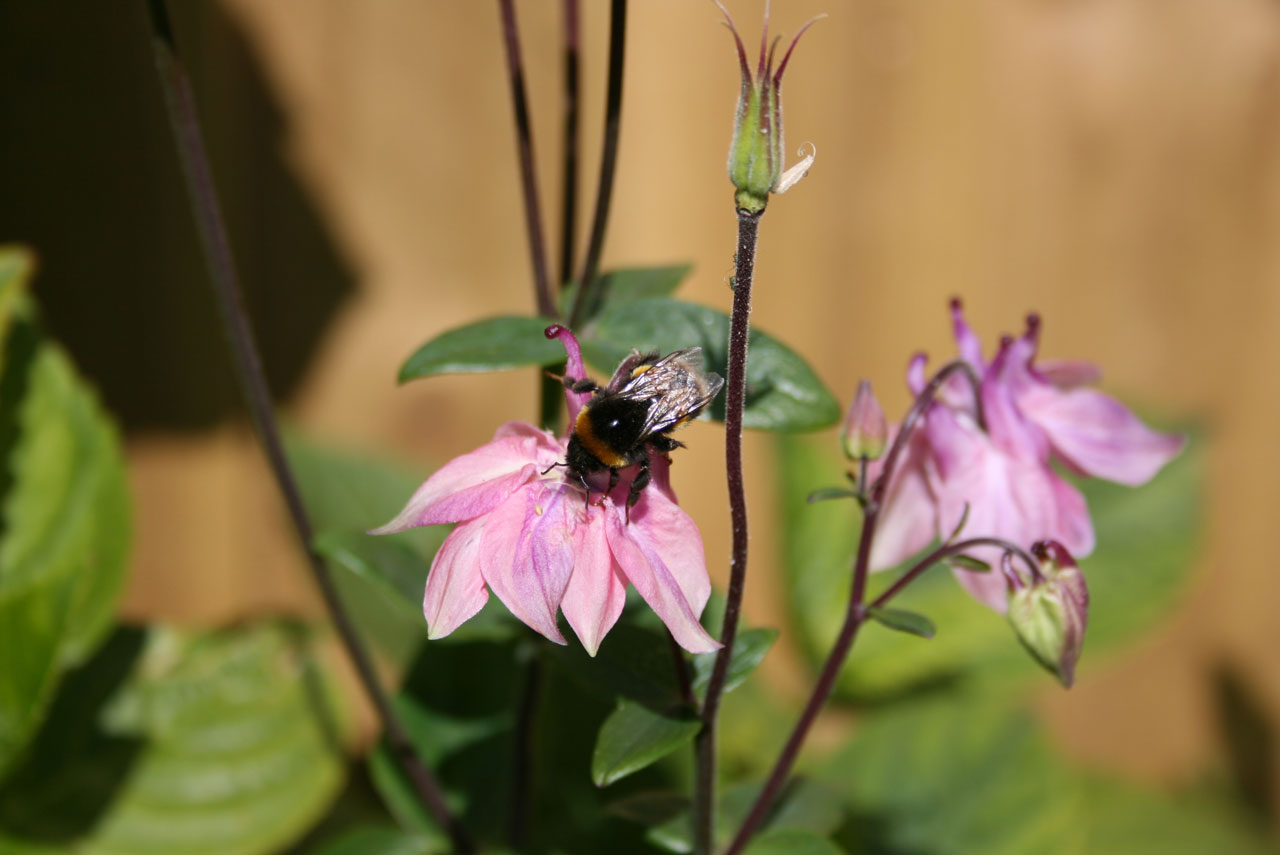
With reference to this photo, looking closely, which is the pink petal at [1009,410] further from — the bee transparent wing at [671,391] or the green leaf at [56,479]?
the green leaf at [56,479]

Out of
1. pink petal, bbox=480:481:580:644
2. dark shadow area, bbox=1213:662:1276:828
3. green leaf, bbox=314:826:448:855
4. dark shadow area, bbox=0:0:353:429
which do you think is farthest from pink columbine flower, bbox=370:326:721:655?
dark shadow area, bbox=1213:662:1276:828

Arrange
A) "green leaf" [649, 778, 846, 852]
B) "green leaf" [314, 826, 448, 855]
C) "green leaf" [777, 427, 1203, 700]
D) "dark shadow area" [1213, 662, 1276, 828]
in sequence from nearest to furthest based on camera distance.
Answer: "green leaf" [649, 778, 846, 852] < "green leaf" [314, 826, 448, 855] < "green leaf" [777, 427, 1203, 700] < "dark shadow area" [1213, 662, 1276, 828]

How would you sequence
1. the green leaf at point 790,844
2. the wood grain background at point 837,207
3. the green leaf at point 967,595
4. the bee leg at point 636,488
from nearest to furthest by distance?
the bee leg at point 636,488 < the green leaf at point 790,844 < the green leaf at point 967,595 < the wood grain background at point 837,207

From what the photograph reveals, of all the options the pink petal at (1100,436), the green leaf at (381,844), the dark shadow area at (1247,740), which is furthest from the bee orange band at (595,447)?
the dark shadow area at (1247,740)

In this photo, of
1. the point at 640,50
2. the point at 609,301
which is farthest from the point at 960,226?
the point at 609,301

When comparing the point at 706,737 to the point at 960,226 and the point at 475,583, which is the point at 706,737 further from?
the point at 960,226

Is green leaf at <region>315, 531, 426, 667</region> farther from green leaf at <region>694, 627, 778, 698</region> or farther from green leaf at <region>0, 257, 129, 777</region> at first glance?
green leaf at <region>0, 257, 129, 777</region>

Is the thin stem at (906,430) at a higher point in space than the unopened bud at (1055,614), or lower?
higher
